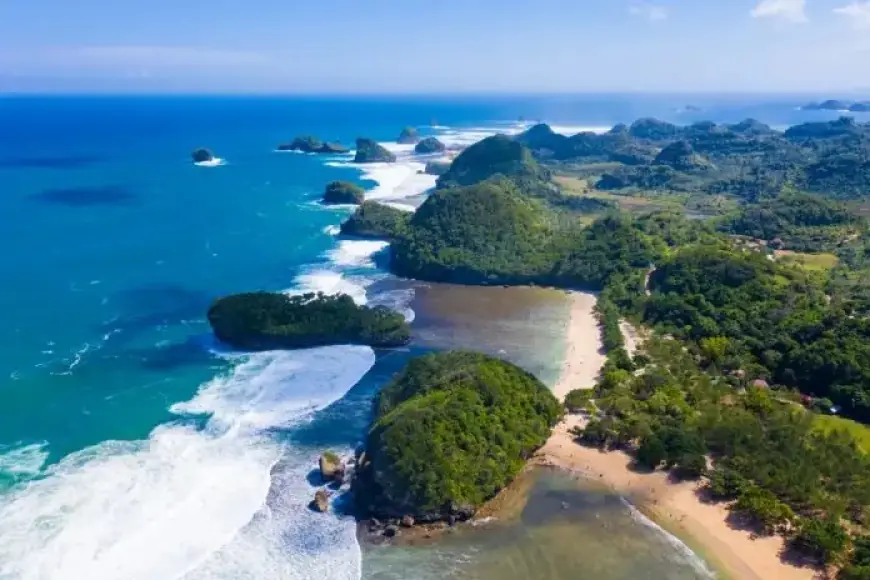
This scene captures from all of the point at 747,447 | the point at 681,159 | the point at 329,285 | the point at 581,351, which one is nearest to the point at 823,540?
the point at 747,447

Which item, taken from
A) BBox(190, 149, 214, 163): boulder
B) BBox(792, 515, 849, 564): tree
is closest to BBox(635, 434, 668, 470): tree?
BBox(792, 515, 849, 564): tree

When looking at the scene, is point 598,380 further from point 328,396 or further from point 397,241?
point 397,241

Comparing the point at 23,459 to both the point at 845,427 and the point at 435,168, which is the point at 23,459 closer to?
the point at 845,427

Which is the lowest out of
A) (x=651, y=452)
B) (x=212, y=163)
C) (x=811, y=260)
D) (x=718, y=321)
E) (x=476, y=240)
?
(x=651, y=452)

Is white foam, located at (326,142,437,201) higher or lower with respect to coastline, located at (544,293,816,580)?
higher

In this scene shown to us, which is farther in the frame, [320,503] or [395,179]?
[395,179]

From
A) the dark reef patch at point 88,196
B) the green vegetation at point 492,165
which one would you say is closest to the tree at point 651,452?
the green vegetation at point 492,165

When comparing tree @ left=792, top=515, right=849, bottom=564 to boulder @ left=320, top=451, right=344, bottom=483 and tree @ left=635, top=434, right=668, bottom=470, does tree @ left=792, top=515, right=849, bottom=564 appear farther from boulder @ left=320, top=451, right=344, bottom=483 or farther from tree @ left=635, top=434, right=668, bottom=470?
boulder @ left=320, top=451, right=344, bottom=483
